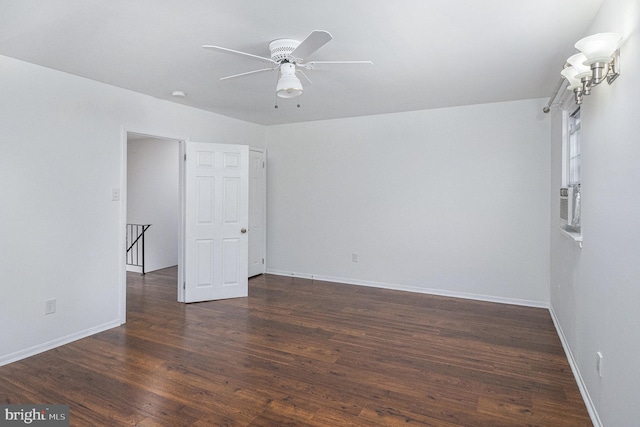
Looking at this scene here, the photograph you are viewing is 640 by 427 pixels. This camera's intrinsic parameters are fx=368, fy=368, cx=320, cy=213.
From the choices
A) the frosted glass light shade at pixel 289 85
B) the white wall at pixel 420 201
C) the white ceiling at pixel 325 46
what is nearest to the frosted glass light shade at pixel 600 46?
the white ceiling at pixel 325 46

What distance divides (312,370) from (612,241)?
6.95ft

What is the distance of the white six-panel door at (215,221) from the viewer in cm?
465

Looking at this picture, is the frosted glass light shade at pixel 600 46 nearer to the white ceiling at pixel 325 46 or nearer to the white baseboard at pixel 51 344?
the white ceiling at pixel 325 46

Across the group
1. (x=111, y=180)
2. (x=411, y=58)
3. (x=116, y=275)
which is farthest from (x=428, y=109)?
(x=116, y=275)

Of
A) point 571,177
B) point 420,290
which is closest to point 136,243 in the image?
point 420,290

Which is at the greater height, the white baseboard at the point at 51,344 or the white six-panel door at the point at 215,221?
the white six-panel door at the point at 215,221

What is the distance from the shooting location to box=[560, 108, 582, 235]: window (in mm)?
3009

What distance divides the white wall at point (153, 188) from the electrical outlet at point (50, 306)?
10.8 feet

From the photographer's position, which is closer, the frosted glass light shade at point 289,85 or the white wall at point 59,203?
the frosted glass light shade at point 289,85

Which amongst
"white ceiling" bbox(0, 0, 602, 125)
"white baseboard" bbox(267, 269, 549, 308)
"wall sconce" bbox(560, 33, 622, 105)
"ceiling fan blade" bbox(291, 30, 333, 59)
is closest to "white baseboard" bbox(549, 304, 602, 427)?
"white baseboard" bbox(267, 269, 549, 308)

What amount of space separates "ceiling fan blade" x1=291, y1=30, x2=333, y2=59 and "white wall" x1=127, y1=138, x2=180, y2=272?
194 inches

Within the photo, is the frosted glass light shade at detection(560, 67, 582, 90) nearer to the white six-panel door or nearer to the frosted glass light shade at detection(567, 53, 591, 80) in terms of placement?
the frosted glass light shade at detection(567, 53, 591, 80)

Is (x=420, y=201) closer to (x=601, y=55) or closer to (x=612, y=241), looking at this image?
(x=612, y=241)

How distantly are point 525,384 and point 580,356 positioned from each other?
16.9 inches
